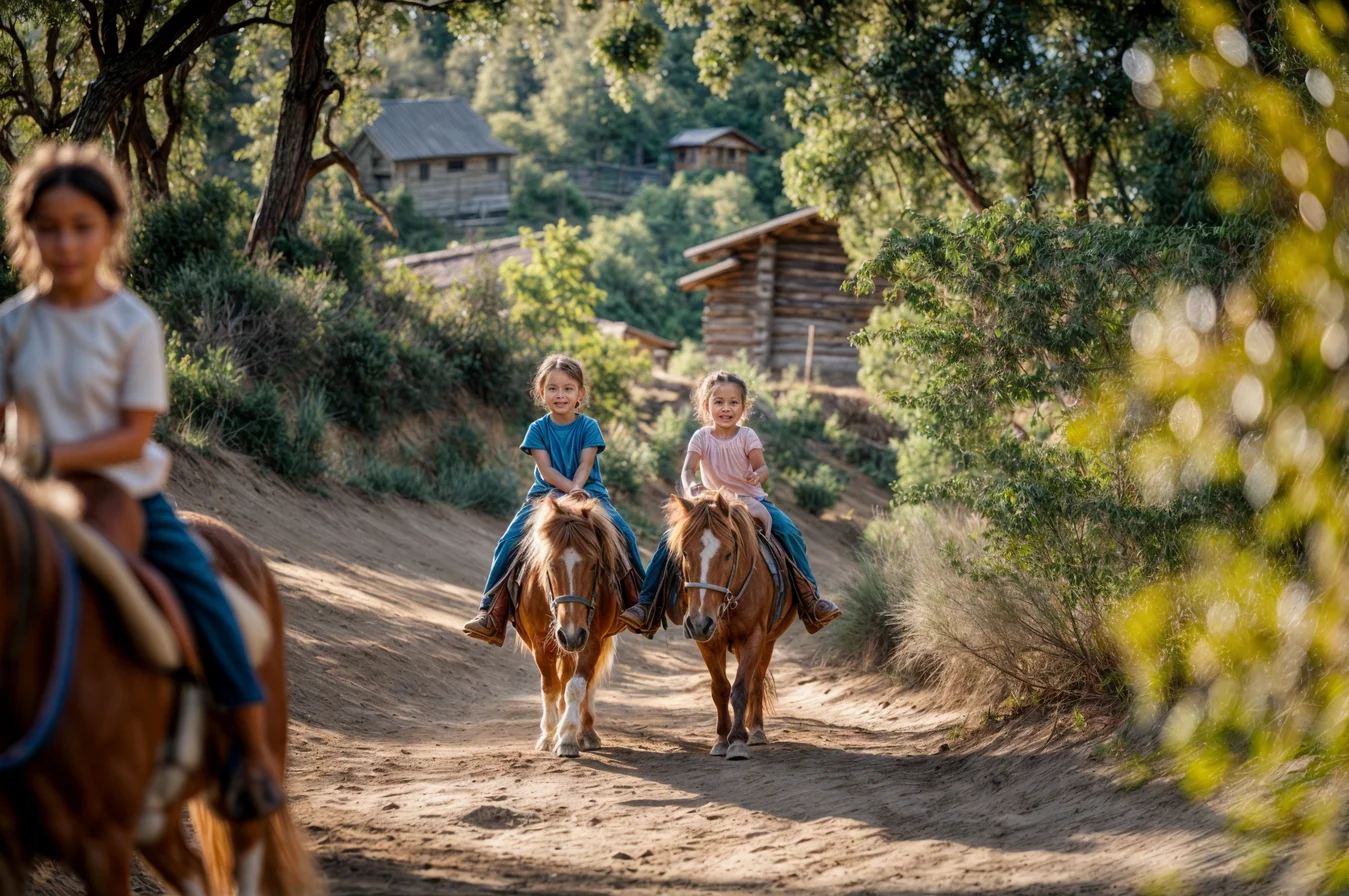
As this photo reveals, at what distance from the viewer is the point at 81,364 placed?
3.57 m

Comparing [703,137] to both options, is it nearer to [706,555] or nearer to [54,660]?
[706,555]

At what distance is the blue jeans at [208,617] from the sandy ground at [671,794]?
75.4 inches

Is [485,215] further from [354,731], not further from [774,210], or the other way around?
[354,731]

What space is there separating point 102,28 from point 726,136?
53594mm

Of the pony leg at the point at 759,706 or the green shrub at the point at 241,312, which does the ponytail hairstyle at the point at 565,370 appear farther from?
the green shrub at the point at 241,312

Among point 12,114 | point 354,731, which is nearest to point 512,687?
point 354,731

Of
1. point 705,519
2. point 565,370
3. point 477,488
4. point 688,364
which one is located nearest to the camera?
point 705,519

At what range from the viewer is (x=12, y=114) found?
66.3 feet

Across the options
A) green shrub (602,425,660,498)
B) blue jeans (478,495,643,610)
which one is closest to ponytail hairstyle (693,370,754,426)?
blue jeans (478,495,643,610)

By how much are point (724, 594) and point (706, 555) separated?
30 cm

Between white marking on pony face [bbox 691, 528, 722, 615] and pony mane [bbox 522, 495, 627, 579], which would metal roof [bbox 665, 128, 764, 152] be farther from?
white marking on pony face [bbox 691, 528, 722, 615]

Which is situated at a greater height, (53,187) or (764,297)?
(764,297)

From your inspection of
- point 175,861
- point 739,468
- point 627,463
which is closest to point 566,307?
point 627,463

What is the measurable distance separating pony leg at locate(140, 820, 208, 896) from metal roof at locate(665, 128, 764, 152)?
2641 inches
